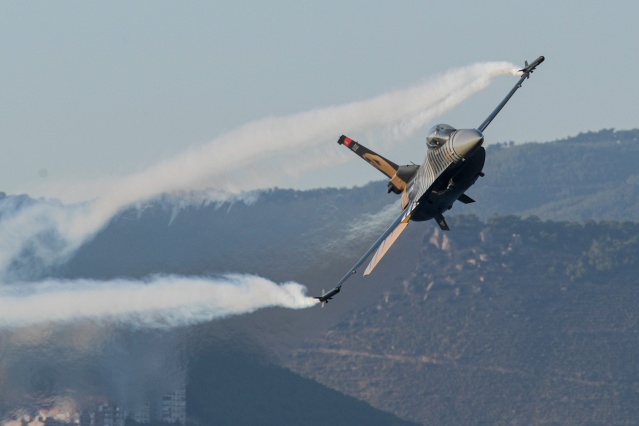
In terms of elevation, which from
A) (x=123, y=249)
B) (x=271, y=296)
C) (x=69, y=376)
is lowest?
(x=271, y=296)

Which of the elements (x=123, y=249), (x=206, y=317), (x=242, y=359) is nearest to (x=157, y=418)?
(x=242, y=359)

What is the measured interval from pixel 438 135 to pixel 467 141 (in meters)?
3.19

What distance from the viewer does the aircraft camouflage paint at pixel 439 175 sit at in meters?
69.8

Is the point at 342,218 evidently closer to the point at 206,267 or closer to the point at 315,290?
the point at 315,290

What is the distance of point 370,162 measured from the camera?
274ft

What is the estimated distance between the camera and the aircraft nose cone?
2707 inches

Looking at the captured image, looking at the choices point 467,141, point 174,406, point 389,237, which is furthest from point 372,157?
point 174,406

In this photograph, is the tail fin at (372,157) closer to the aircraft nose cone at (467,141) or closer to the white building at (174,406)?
the aircraft nose cone at (467,141)

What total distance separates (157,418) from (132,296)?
37.5 meters

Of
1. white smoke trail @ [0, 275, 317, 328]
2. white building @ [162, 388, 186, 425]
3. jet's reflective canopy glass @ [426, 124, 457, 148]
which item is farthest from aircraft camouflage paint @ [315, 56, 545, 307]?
white building @ [162, 388, 186, 425]

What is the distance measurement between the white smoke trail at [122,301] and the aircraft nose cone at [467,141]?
4327cm

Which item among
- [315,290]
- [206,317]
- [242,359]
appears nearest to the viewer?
[206,317]

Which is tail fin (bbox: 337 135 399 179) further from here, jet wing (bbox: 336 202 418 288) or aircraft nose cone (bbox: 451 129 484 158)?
aircraft nose cone (bbox: 451 129 484 158)

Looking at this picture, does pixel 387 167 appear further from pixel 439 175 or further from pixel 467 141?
pixel 467 141
